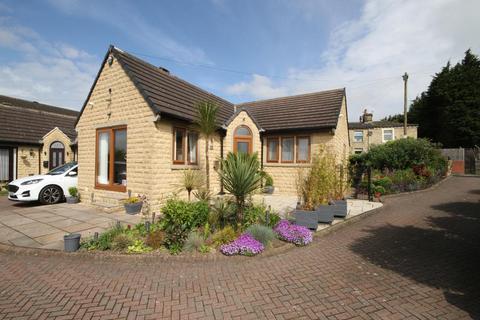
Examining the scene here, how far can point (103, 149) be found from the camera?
1012cm

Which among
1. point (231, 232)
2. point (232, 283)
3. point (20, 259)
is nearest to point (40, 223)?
Answer: point (20, 259)

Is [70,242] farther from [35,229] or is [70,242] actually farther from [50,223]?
[50,223]

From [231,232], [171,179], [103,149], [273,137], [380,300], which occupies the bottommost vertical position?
[380,300]

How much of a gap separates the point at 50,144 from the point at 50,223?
12.9m

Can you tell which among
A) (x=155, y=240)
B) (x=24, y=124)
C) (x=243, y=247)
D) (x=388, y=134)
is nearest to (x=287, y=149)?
A: (x=243, y=247)

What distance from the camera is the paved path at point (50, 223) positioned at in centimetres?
584

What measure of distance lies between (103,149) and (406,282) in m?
10.8

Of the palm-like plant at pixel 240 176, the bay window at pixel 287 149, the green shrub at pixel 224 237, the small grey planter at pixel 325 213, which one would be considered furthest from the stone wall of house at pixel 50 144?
the small grey planter at pixel 325 213

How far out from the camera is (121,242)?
17.3 ft

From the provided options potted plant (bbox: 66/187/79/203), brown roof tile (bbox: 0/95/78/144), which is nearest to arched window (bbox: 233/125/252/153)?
potted plant (bbox: 66/187/79/203)

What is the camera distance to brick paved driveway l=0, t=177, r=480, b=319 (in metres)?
3.30

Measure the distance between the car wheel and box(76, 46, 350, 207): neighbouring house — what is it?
1105 millimetres

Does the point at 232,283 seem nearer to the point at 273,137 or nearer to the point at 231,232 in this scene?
the point at 231,232

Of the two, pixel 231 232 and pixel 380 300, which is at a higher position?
pixel 231 232
